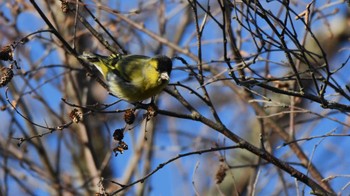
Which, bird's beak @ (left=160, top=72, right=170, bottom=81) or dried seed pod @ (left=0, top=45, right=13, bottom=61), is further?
bird's beak @ (left=160, top=72, right=170, bottom=81)

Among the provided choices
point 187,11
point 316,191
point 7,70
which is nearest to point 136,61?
point 7,70

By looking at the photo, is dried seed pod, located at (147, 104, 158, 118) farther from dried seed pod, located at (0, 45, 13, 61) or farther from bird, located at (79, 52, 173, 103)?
dried seed pod, located at (0, 45, 13, 61)

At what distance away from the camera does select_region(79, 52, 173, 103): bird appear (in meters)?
3.45

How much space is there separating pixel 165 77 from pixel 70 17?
214 cm

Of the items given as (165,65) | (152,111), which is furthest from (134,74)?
(152,111)

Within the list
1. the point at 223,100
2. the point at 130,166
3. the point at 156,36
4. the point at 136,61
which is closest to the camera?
the point at 136,61

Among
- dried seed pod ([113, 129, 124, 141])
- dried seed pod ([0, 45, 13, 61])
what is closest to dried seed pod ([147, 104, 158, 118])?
dried seed pod ([113, 129, 124, 141])

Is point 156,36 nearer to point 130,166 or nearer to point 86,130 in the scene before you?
point 86,130

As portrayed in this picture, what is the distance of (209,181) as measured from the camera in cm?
650

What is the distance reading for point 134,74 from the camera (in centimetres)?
372

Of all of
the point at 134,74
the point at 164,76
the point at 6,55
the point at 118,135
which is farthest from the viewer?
the point at 134,74

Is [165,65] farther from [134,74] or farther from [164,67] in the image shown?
[134,74]

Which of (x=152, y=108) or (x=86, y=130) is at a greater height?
(x=86, y=130)

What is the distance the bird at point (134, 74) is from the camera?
3.45 metres
